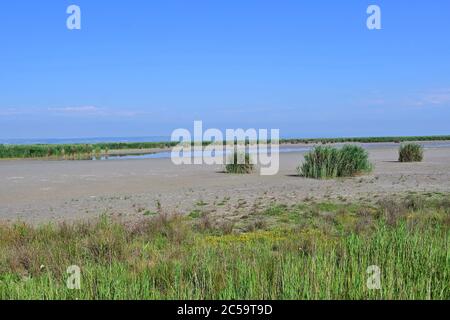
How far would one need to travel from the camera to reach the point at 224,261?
23.4 ft

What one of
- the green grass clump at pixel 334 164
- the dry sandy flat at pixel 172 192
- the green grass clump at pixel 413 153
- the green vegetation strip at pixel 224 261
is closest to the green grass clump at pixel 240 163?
the dry sandy flat at pixel 172 192

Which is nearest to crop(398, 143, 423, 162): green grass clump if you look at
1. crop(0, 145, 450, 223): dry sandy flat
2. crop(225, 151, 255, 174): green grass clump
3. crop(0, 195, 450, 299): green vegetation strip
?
crop(0, 145, 450, 223): dry sandy flat

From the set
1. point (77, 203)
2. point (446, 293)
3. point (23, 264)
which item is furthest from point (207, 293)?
point (77, 203)

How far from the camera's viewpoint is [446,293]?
549 centimetres

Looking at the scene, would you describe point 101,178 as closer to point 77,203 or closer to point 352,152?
point 77,203

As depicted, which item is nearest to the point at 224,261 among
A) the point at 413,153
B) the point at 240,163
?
the point at 240,163

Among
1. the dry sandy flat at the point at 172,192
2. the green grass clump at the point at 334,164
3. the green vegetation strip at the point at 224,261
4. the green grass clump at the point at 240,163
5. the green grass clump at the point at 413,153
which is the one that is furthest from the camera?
the green grass clump at the point at 413,153

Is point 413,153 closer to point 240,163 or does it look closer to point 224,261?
point 240,163

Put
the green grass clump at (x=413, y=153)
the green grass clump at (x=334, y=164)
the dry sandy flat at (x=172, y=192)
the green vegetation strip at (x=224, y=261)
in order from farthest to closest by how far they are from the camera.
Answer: the green grass clump at (x=413, y=153), the green grass clump at (x=334, y=164), the dry sandy flat at (x=172, y=192), the green vegetation strip at (x=224, y=261)

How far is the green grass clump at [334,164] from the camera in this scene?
28047 millimetres

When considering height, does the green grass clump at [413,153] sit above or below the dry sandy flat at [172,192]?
above

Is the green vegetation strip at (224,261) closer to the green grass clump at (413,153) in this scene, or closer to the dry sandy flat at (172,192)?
the dry sandy flat at (172,192)

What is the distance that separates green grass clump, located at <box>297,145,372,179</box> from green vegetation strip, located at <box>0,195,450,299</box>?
50.9 ft

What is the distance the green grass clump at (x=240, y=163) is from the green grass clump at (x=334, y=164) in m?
4.01
